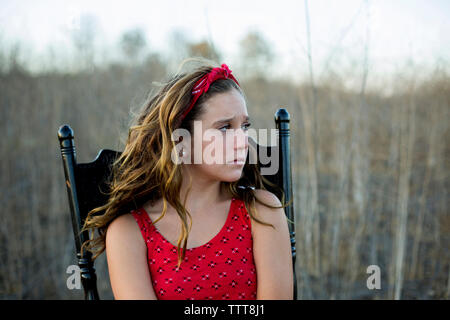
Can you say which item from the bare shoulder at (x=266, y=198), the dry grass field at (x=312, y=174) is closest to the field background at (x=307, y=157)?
the dry grass field at (x=312, y=174)

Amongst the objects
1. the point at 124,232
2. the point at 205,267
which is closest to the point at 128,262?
the point at 124,232

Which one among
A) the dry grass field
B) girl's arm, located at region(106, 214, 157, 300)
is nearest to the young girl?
girl's arm, located at region(106, 214, 157, 300)

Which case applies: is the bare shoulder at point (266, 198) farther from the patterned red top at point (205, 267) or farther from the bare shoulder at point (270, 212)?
the patterned red top at point (205, 267)

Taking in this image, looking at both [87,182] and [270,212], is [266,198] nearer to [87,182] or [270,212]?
[270,212]

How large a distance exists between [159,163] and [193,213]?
174 millimetres

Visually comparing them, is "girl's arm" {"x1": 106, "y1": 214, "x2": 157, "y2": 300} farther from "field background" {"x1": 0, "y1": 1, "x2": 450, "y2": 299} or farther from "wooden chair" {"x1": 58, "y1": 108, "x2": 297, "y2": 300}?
"field background" {"x1": 0, "y1": 1, "x2": 450, "y2": 299}

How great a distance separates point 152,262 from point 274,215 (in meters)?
0.36

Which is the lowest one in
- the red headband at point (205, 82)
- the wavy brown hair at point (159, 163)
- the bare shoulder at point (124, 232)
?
the bare shoulder at point (124, 232)

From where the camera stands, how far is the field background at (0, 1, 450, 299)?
2.24m

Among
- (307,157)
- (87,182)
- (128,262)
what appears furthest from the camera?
(307,157)

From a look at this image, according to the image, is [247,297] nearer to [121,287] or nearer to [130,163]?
[121,287]

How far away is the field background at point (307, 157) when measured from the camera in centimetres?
224

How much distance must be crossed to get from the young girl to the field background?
1018 mm

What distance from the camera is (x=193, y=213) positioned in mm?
1064
